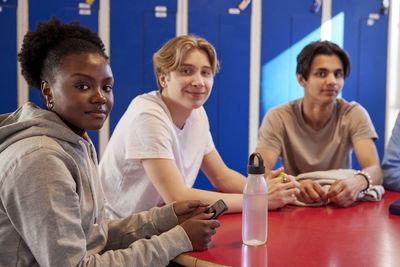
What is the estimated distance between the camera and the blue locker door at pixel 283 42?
3.27 m

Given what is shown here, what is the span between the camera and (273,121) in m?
2.08

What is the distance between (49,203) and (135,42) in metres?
2.48

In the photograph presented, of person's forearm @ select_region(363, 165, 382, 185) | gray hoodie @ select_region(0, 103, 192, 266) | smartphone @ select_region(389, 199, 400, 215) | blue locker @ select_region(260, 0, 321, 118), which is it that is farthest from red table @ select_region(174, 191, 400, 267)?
blue locker @ select_region(260, 0, 321, 118)

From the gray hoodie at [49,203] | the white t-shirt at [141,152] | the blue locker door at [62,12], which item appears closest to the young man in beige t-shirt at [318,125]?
the white t-shirt at [141,152]

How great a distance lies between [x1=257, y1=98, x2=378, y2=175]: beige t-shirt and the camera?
2.02 m

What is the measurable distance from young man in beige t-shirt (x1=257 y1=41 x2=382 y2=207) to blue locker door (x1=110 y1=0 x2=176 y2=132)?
136 centimetres

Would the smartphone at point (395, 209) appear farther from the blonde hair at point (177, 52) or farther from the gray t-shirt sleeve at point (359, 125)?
the blonde hair at point (177, 52)

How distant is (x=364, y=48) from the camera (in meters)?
3.36

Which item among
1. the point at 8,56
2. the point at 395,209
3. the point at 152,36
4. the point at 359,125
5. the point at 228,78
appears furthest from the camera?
the point at 228,78

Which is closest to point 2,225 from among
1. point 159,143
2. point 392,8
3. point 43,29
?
point 43,29

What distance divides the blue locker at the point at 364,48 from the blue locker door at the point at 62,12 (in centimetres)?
188

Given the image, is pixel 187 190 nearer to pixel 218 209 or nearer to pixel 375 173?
pixel 218 209

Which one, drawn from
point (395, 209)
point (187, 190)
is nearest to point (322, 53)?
point (395, 209)

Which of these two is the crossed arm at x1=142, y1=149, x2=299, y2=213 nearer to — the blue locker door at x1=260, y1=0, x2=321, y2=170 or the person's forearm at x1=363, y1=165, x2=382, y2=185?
the person's forearm at x1=363, y1=165, x2=382, y2=185
